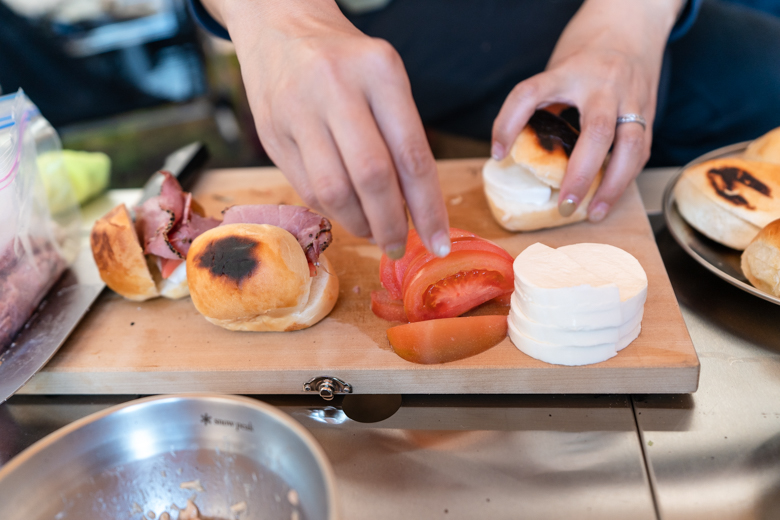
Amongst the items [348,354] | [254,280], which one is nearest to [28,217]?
[254,280]

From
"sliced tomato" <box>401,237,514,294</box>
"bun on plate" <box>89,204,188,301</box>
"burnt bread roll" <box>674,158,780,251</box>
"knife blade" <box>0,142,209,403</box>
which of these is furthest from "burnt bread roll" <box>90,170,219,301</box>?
"burnt bread roll" <box>674,158,780,251</box>

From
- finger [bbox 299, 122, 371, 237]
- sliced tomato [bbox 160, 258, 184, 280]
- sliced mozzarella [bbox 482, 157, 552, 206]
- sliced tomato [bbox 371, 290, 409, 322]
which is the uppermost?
finger [bbox 299, 122, 371, 237]

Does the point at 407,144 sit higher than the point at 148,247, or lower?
higher

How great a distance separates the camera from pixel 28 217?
1.46 metres

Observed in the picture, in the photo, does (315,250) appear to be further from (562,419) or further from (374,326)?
(562,419)

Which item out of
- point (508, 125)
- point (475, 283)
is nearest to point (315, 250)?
point (475, 283)

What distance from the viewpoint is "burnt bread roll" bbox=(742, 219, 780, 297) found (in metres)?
1.26

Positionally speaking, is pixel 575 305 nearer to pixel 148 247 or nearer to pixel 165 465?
pixel 165 465

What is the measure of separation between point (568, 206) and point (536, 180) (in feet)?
0.47

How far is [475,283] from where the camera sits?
1.32 meters

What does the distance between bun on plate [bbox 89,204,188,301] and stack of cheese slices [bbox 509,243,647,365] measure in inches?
37.6

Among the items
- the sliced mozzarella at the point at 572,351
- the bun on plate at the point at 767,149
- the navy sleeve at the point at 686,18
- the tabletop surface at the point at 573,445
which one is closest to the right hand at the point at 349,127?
the sliced mozzarella at the point at 572,351

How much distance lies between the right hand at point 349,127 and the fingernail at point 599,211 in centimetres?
73

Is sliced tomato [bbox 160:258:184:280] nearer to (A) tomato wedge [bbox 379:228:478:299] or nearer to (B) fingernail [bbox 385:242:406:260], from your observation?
(A) tomato wedge [bbox 379:228:478:299]
